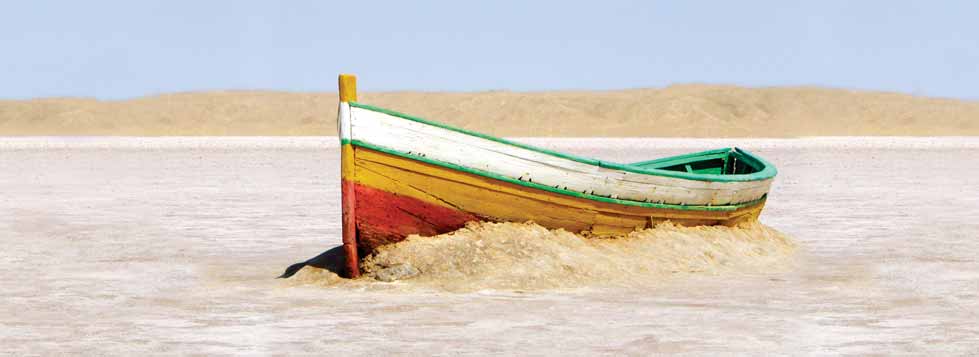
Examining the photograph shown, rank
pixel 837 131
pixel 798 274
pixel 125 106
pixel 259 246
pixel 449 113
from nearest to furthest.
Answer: pixel 798 274 → pixel 259 246 → pixel 837 131 → pixel 449 113 → pixel 125 106

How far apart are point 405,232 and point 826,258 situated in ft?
14.4

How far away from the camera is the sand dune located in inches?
3895

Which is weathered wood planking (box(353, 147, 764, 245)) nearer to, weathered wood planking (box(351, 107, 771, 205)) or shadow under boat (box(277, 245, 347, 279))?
weathered wood planking (box(351, 107, 771, 205))

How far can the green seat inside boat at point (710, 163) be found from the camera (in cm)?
1499

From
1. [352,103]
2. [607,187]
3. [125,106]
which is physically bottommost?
[125,106]

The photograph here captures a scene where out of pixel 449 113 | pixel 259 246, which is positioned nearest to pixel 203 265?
pixel 259 246

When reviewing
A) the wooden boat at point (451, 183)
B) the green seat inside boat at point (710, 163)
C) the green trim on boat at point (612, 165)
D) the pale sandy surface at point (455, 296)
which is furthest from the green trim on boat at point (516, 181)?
the green seat inside boat at point (710, 163)

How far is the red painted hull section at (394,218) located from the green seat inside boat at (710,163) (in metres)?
5.07

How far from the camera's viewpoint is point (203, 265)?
11945 millimetres

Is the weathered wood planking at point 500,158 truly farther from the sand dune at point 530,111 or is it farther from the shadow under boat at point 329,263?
the sand dune at point 530,111

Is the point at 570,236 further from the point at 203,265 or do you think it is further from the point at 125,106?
the point at 125,106

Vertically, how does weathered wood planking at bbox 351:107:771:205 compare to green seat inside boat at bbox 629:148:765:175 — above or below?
above

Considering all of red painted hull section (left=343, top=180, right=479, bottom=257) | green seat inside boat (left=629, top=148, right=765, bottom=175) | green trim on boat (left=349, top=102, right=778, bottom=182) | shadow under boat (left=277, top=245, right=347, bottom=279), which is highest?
green trim on boat (left=349, top=102, right=778, bottom=182)

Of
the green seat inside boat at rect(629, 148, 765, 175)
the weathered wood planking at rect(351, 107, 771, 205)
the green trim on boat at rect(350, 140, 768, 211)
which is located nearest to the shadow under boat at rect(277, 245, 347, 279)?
the green trim on boat at rect(350, 140, 768, 211)
